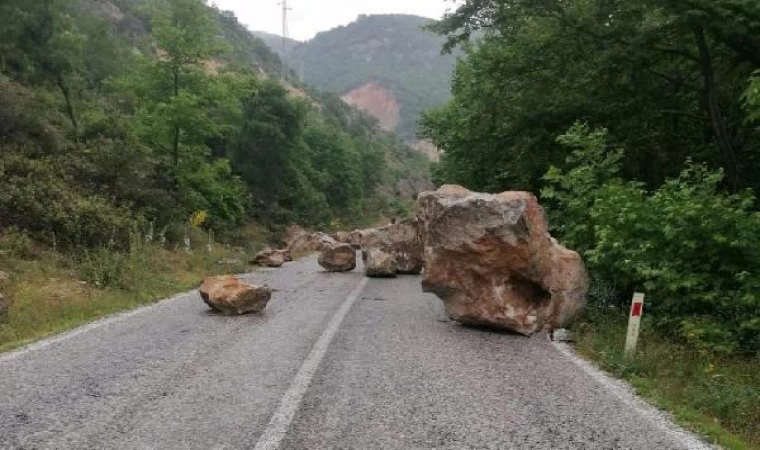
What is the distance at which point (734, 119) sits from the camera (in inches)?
536

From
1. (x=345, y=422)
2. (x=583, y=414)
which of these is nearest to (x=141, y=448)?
(x=345, y=422)

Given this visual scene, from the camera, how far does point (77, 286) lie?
448 inches

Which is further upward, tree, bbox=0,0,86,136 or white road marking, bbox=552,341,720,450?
tree, bbox=0,0,86,136

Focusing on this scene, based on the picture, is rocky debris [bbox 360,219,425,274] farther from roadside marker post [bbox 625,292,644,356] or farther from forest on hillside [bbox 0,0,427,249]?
roadside marker post [bbox 625,292,644,356]

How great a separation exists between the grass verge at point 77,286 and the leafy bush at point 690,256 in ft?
28.1

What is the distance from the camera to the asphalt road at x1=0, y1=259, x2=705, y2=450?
452 centimetres

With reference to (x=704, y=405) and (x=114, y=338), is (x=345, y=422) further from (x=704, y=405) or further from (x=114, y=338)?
(x=114, y=338)

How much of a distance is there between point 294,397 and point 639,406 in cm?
329

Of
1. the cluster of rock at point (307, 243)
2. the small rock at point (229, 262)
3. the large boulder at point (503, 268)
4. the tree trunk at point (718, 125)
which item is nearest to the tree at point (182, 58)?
the small rock at point (229, 262)

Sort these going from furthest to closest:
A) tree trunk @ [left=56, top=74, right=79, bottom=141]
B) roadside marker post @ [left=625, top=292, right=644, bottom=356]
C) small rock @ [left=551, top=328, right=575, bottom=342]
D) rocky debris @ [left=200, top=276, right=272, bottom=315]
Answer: tree trunk @ [left=56, top=74, right=79, bottom=141] < rocky debris @ [left=200, top=276, right=272, bottom=315] < small rock @ [left=551, top=328, right=575, bottom=342] < roadside marker post @ [left=625, top=292, right=644, bottom=356]

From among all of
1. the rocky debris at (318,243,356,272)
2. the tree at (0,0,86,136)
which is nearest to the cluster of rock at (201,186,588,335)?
the rocky debris at (318,243,356,272)

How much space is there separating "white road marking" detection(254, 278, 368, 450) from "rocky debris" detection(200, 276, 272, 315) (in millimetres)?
1755

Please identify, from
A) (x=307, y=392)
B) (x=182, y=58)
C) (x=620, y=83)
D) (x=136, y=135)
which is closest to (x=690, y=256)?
(x=307, y=392)

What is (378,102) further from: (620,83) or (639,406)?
(639,406)
